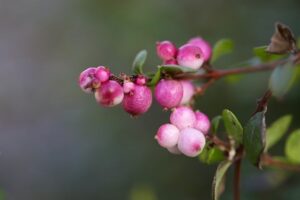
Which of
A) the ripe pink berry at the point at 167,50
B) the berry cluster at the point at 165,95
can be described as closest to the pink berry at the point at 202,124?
the berry cluster at the point at 165,95

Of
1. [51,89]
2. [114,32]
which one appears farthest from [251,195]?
[51,89]

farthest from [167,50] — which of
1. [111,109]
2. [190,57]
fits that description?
[111,109]

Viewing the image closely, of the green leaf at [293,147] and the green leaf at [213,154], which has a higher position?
the green leaf at [213,154]

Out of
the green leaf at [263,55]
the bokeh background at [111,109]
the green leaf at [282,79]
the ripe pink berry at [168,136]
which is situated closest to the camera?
the green leaf at [282,79]

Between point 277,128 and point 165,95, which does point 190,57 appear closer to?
point 165,95

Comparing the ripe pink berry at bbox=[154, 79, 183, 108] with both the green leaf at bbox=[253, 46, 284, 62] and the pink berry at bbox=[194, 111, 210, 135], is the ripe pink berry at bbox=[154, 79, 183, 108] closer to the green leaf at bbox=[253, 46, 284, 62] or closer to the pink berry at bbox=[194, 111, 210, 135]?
the pink berry at bbox=[194, 111, 210, 135]

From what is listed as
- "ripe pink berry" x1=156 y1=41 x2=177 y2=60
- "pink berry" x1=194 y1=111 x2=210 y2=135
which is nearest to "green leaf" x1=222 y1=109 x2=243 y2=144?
"pink berry" x1=194 y1=111 x2=210 y2=135

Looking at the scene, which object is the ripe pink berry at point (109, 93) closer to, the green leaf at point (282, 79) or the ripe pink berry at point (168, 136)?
the ripe pink berry at point (168, 136)
